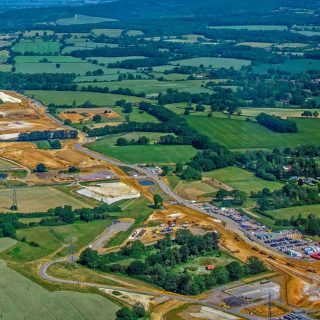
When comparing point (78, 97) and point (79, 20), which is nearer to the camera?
point (78, 97)

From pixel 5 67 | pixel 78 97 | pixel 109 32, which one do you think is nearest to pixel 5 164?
pixel 78 97

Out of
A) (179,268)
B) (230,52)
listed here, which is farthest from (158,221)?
(230,52)

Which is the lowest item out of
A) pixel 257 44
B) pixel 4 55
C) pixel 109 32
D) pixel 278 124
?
pixel 4 55

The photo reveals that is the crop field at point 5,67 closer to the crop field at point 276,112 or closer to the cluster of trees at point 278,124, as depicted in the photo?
the crop field at point 276,112

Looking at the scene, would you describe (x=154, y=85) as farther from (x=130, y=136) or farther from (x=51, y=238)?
(x=51, y=238)

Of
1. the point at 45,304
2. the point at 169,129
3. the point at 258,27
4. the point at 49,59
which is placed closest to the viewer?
the point at 45,304

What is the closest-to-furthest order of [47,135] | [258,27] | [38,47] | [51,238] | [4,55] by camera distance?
[51,238] < [47,135] < [4,55] < [38,47] < [258,27]

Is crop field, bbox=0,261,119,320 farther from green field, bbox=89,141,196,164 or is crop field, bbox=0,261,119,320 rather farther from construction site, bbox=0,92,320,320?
green field, bbox=89,141,196,164
